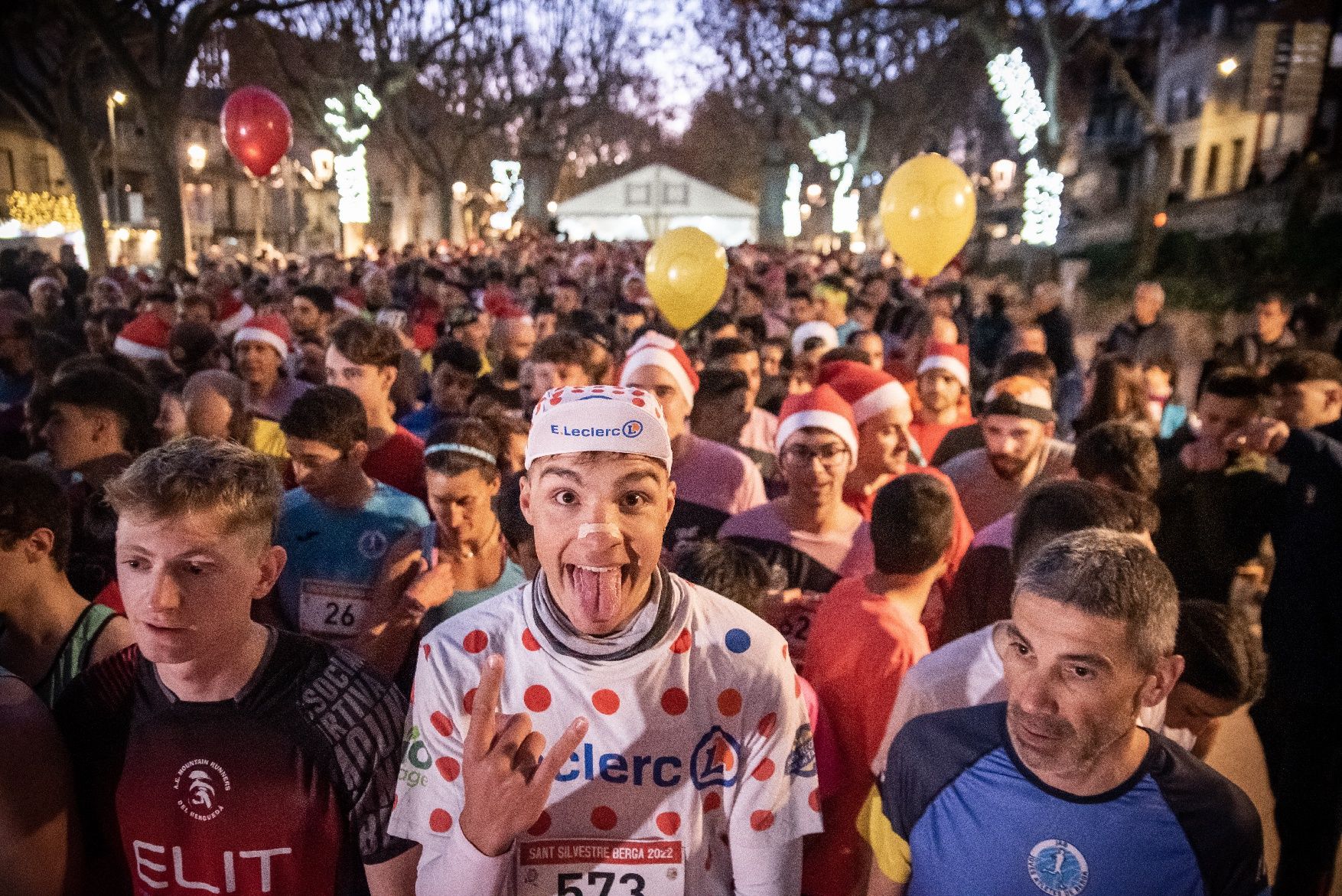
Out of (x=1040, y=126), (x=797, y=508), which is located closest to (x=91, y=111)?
(x=1040, y=126)

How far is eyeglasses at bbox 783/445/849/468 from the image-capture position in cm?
409

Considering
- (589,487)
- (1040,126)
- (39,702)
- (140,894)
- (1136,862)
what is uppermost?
(1040,126)

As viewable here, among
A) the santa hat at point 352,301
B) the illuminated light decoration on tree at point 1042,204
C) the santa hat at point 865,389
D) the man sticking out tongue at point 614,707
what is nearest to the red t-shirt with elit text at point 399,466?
the santa hat at point 865,389

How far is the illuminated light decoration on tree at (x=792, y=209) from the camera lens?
169 ft

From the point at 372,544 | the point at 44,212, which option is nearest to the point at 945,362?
the point at 372,544

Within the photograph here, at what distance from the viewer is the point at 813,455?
13.4ft

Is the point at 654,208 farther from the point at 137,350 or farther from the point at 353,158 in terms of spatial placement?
the point at 137,350

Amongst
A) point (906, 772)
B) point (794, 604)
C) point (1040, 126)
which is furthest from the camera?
point (1040, 126)

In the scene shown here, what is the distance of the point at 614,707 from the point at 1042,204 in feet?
59.6

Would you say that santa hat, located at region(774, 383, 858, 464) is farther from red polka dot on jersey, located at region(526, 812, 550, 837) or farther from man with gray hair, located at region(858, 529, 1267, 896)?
red polka dot on jersey, located at region(526, 812, 550, 837)

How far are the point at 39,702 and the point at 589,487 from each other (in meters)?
1.26

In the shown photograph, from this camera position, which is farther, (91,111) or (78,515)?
(91,111)

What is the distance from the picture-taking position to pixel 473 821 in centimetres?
189

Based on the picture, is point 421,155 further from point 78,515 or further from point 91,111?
point 78,515
